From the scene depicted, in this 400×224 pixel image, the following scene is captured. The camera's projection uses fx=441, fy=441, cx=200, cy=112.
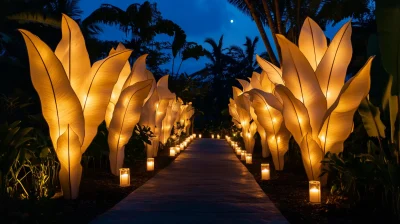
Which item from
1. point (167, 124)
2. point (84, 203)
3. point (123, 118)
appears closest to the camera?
point (84, 203)

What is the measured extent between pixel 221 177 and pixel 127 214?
3896 millimetres

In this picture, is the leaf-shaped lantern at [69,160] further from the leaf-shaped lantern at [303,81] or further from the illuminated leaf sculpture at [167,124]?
the illuminated leaf sculpture at [167,124]

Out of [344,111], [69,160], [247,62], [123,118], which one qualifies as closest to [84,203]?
[69,160]

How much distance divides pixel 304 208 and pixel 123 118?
408 centimetres

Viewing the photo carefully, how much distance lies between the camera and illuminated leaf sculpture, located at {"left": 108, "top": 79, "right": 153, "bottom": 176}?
27.1 ft

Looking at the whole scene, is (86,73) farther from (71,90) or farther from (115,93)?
(115,93)

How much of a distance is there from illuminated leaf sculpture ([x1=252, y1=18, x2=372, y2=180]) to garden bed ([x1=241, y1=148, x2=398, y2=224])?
57 cm

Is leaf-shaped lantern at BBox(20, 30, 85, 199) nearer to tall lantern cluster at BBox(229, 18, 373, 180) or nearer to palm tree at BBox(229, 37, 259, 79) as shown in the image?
tall lantern cluster at BBox(229, 18, 373, 180)

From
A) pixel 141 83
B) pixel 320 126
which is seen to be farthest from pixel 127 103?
pixel 320 126

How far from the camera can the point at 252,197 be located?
652 centimetres

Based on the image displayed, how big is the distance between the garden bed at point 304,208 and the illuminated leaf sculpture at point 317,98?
0.57 metres

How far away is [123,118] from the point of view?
839cm

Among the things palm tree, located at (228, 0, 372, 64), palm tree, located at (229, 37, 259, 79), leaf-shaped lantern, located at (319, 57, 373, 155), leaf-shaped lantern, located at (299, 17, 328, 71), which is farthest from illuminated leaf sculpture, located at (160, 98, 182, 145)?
palm tree, located at (229, 37, 259, 79)

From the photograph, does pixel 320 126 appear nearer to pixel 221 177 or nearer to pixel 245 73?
pixel 221 177
